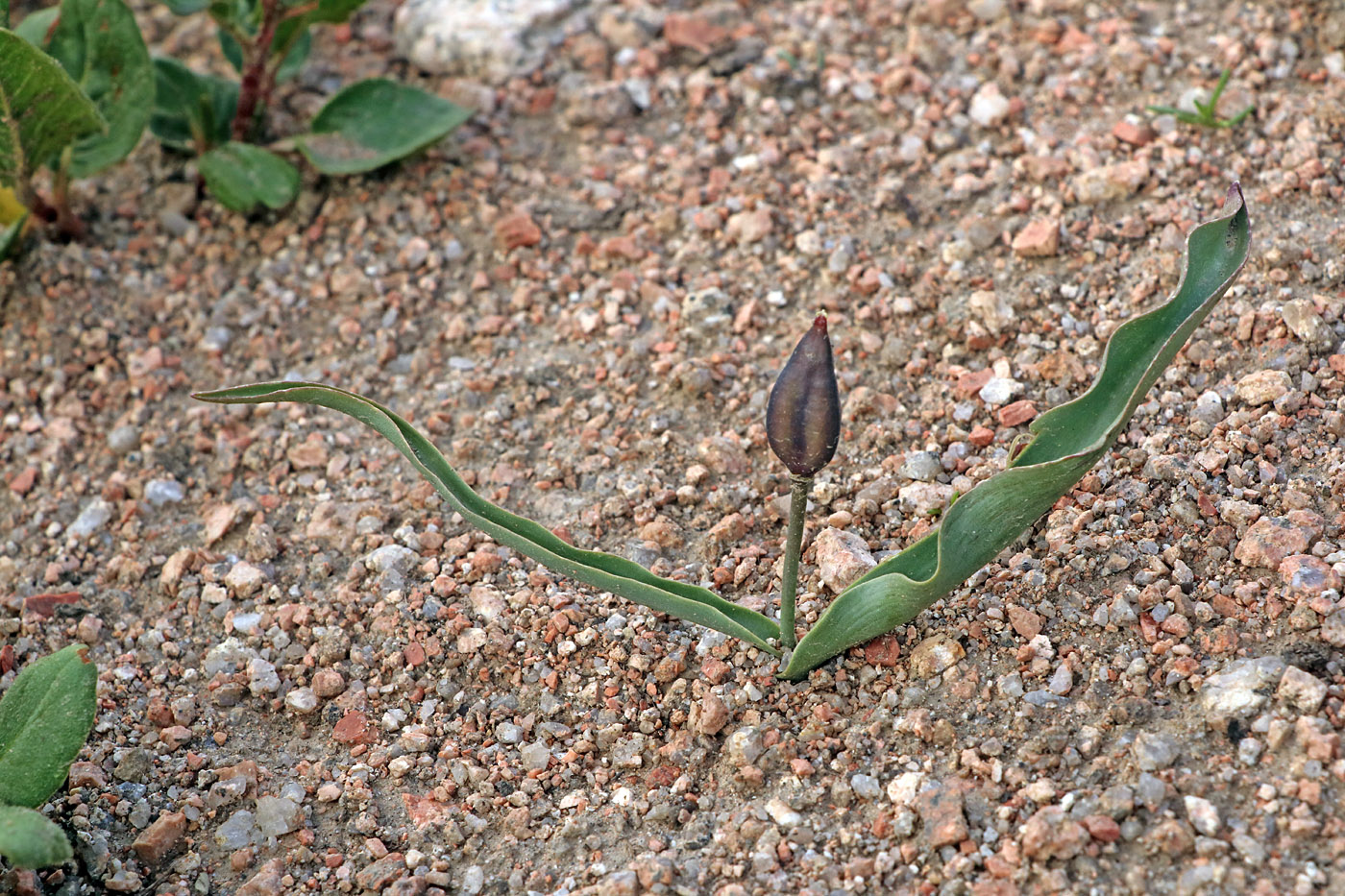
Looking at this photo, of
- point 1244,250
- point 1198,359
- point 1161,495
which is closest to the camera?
point 1244,250

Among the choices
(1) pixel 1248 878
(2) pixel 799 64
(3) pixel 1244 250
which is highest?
(3) pixel 1244 250

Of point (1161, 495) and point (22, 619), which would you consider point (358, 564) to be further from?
point (1161, 495)

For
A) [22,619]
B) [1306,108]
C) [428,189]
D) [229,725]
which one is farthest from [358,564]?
[1306,108]

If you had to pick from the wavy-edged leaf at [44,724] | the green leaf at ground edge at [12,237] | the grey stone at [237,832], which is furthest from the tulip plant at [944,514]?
the green leaf at ground edge at [12,237]

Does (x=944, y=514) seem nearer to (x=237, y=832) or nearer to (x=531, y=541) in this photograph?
(x=531, y=541)

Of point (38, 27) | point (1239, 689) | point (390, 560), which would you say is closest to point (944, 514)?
point (1239, 689)

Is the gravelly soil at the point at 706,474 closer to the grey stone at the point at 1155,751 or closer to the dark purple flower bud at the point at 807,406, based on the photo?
the grey stone at the point at 1155,751

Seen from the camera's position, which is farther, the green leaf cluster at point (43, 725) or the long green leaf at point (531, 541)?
the long green leaf at point (531, 541)
